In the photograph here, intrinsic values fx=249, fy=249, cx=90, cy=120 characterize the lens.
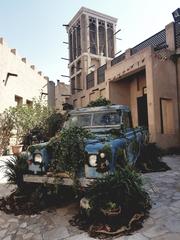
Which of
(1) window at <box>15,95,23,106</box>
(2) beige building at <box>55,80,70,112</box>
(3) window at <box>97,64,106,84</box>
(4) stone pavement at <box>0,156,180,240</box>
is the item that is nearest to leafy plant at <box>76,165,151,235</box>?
(4) stone pavement at <box>0,156,180,240</box>

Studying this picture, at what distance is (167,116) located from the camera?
44.6ft

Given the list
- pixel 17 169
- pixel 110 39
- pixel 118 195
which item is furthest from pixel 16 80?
pixel 118 195

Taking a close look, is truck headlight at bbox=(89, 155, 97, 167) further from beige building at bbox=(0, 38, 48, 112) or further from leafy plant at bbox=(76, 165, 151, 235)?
beige building at bbox=(0, 38, 48, 112)

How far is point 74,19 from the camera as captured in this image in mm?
28078

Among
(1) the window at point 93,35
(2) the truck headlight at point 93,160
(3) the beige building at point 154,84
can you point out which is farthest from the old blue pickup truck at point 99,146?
(1) the window at point 93,35

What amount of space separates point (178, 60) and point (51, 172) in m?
10.7

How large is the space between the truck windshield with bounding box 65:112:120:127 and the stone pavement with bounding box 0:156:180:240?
1922 millimetres

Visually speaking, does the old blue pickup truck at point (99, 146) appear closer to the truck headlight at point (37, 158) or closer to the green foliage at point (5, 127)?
the truck headlight at point (37, 158)

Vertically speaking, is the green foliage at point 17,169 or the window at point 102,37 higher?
the window at point 102,37

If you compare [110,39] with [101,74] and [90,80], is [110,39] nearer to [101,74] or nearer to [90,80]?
[90,80]

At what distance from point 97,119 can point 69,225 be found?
9.41 ft

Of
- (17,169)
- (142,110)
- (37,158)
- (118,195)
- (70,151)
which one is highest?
(142,110)

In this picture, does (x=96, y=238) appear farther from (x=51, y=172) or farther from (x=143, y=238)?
(x=51, y=172)

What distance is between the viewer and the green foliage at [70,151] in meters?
4.58
